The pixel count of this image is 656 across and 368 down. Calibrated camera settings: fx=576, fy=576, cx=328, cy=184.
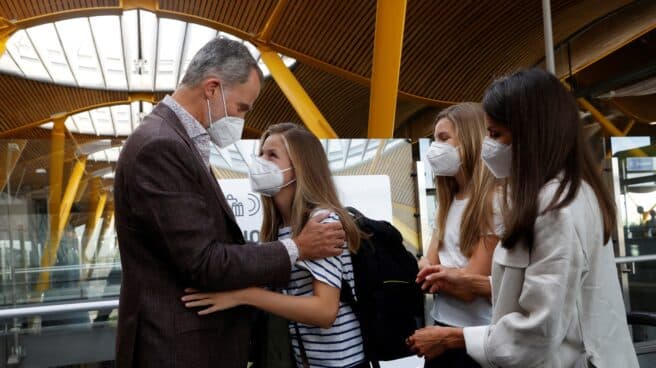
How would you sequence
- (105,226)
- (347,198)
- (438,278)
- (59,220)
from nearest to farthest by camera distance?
(438,278), (347,198), (59,220), (105,226)

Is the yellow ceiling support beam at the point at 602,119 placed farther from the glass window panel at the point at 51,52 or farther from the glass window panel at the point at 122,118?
the glass window panel at the point at 122,118

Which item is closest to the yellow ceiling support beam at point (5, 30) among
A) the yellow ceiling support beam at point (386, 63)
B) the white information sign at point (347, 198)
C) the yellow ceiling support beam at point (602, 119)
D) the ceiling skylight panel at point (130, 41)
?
the ceiling skylight panel at point (130, 41)

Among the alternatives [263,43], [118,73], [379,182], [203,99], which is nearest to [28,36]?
[118,73]

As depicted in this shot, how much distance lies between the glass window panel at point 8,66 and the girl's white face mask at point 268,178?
23.6 metres

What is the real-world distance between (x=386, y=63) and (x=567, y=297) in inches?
375

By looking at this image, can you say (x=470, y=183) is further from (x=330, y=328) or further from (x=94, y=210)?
(x=94, y=210)


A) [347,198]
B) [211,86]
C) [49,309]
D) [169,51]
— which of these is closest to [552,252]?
[211,86]

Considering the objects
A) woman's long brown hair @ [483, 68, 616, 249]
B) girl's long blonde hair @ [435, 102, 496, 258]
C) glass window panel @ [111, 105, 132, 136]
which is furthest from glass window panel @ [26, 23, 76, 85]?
woman's long brown hair @ [483, 68, 616, 249]

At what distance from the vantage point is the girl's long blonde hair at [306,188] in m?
2.09

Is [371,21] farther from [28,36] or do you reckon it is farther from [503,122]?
[503,122]

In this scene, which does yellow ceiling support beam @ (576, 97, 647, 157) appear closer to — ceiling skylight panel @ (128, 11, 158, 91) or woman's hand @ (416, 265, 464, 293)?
ceiling skylight panel @ (128, 11, 158, 91)

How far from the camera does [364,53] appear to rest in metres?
20.8

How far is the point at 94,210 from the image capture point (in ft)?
18.9

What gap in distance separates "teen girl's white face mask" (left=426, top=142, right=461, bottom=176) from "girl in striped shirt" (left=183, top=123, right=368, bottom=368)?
0.58 meters
